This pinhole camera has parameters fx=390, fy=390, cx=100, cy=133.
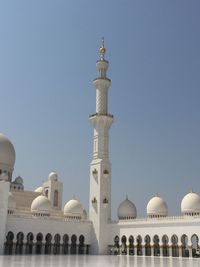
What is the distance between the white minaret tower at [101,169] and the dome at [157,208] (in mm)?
3663

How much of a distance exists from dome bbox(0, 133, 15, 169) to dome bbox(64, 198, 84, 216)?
23.6 ft

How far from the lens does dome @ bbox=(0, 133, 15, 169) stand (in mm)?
37781

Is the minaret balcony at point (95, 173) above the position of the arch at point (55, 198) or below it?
above

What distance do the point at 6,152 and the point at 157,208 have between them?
15459 millimetres

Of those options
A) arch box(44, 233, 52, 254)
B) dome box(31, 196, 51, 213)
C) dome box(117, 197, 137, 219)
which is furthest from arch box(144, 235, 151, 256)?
dome box(31, 196, 51, 213)

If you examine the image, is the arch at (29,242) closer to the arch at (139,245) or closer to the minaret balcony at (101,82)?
the arch at (139,245)

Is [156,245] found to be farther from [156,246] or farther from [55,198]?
[55,198]

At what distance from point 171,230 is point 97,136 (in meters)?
11.0

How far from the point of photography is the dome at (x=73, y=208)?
1422 inches

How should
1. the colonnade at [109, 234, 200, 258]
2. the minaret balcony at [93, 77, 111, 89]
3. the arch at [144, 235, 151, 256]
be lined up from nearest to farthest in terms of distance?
the colonnade at [109, 234, 200, 258]
the arch at [144, 235, 151, 256]
the minaret balcony at [93, 77, 111, 89]

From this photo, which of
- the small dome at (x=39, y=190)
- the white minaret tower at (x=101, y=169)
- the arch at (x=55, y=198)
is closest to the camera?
the white minaret tower at (x=101, y=169)

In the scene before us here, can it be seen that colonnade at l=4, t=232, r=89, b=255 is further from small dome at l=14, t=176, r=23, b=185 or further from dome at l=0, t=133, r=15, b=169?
small dome at l=14, t=176, r=23, b=185

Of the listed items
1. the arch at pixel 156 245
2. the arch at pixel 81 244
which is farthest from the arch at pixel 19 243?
the arch at pixel 156 245

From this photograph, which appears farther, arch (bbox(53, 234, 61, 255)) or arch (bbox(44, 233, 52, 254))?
arch (bbox(53, 234, 61, 255))
